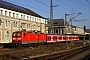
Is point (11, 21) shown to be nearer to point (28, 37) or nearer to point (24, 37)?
point (28, 37)

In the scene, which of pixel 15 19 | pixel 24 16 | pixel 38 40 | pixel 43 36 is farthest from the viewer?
pixel 24 16

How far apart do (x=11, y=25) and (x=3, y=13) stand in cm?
489

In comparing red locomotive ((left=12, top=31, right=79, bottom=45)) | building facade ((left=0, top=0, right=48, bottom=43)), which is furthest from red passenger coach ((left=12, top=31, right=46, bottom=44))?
building facade ((left=0, top=0, right=48, bottom=43))

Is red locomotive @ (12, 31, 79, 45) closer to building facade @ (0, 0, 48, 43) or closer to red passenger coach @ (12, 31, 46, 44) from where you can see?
red passenger coach @ (12, 31, 46, 44)

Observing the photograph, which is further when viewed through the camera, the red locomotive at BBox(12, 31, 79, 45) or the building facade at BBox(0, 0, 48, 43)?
the building facade at BBox(0, 0, 48, 43)

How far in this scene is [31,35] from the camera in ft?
124

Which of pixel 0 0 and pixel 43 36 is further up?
pixel 0 0

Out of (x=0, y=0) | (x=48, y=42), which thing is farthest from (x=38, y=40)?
(x=0, y=0)

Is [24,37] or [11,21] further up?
[11,21]

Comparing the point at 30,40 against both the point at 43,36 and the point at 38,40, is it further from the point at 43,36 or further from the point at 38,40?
the point at 43,36

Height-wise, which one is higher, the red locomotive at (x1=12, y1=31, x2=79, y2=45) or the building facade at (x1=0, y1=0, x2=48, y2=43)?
the building facade at (x1=0, y1=0, x2=48, y2=43)

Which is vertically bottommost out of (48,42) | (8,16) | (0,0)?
(48,42)

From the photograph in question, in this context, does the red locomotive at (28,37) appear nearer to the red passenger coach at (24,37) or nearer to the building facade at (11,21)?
the red passenger coach at (24,37)

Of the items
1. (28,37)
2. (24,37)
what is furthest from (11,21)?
(24,37)
